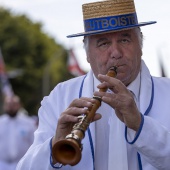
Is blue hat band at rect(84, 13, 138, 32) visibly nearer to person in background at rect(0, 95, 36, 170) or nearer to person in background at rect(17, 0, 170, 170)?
person in background at rect(17, 0, 170, 170)

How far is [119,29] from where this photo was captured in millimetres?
4348

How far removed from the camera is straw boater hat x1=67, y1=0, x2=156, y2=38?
4375 mm

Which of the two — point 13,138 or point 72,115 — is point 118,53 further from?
point 13,138

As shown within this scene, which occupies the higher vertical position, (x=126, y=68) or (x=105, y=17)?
(x=105, y=17)

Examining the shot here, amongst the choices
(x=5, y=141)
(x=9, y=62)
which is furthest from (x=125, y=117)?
(x=9, y=62)

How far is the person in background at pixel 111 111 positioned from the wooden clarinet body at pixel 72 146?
0.27 feet

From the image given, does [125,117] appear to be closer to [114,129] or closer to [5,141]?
[114,129]

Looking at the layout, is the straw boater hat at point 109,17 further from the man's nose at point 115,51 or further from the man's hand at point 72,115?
the man's hand at point 72,115

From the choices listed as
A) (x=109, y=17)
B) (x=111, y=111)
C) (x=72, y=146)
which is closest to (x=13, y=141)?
(x=111, y=111)

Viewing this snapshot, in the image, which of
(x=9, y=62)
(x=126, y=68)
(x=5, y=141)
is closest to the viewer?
(x=126, y=68)

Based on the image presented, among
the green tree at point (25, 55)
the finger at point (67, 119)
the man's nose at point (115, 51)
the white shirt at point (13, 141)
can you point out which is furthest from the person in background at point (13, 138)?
the green tree at point (25, 55)

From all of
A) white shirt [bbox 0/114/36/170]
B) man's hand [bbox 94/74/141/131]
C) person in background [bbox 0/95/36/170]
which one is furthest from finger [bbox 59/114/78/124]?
white shirt [bbox 0/114/36/170]

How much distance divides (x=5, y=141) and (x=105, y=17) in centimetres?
922

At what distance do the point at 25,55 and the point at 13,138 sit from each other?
4862 centimetres
